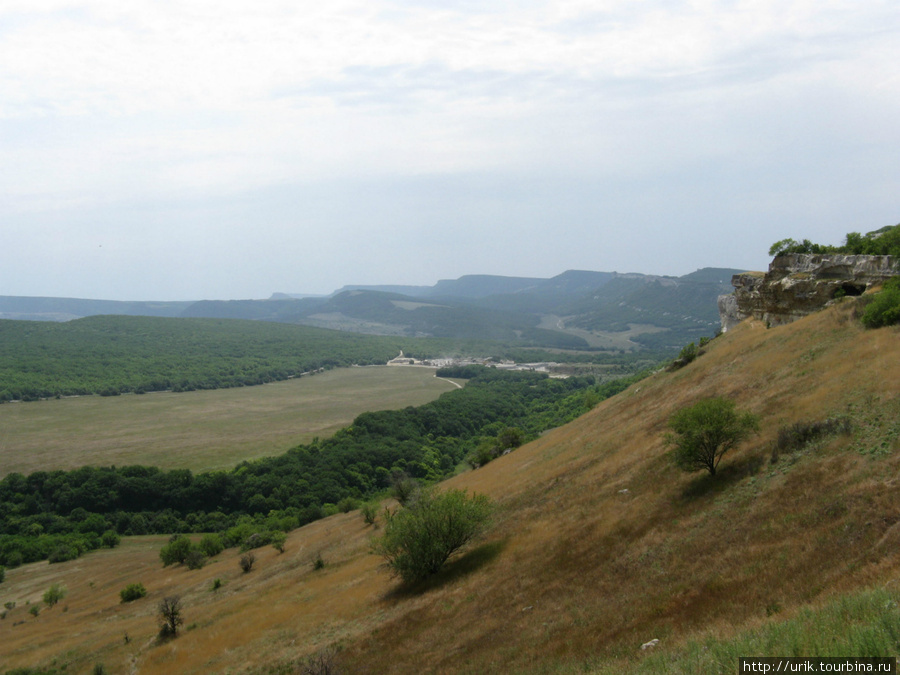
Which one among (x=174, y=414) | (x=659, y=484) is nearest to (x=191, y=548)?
(x=659, y=484)

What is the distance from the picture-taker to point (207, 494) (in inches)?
3511

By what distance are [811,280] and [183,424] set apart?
132 meters

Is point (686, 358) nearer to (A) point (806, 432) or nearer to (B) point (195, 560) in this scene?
(A) point (806, 432)

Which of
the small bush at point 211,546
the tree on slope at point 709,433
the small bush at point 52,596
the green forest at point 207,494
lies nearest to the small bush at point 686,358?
the green forest at point 207,494

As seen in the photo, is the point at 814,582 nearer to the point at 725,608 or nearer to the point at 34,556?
the point at 725,608

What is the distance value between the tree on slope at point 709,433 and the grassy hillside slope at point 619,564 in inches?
36.4

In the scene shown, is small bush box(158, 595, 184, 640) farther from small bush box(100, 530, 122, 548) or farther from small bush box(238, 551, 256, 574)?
small bush box(100, 530, 122, 548)

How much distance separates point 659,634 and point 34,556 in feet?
281

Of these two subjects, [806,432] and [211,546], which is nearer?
[806,432]

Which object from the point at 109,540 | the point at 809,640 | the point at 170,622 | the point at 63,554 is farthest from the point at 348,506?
the point at 809,640

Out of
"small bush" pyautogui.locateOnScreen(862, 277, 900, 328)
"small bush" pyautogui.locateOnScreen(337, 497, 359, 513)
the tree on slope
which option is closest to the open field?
"small bush" pyautogui.locateOnScreen(337, 497, 359, 513)

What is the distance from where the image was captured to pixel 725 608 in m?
14.7

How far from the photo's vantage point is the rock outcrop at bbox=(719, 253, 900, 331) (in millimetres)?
40625

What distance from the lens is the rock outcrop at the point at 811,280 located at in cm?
4062
